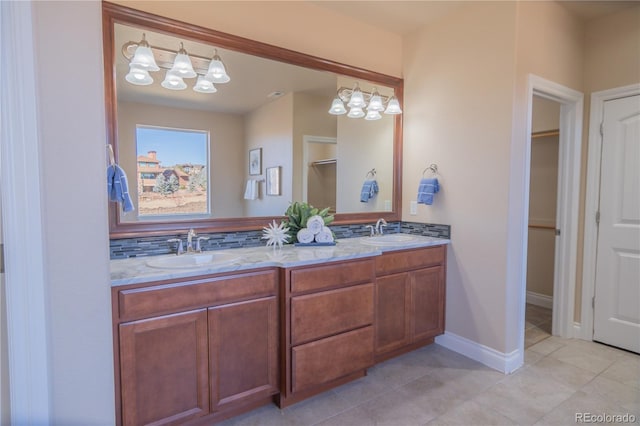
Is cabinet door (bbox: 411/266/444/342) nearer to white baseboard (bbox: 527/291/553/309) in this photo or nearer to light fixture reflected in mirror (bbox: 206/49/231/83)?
white baseboard (bbox: 527/291/553/309)

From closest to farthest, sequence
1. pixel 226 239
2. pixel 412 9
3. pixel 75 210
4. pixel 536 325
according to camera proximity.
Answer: pixel 75 210
pixel 226 239
pixel 412 9
pixel 536 325

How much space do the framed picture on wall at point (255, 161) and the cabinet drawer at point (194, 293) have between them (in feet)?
2.81

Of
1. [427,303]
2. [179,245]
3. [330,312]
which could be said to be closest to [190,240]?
[179,245]

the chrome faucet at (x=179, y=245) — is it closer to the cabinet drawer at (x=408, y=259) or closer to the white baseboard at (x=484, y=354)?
the cabinet drawer at (x=408, y=259)

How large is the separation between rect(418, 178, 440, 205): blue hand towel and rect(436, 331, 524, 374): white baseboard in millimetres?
1123

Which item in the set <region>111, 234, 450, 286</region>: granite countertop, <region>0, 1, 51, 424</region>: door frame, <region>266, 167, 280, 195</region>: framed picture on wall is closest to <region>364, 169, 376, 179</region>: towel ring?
<region>111, 234, 450, 286</region>: granite countertop

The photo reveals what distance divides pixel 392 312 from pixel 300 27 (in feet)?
7.30

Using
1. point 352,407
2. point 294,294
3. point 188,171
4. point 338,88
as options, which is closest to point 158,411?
point 294,294

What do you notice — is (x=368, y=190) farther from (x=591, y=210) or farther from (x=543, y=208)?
(x=543, y=208)

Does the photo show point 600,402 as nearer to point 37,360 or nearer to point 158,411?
point 158,411

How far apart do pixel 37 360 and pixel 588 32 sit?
417cm

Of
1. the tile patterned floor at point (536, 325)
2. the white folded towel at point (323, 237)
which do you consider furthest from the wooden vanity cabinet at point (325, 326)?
the tile patterned floor at point (536, 325)

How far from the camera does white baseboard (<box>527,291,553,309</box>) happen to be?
3.68 m

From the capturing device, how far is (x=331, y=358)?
2.07 m
